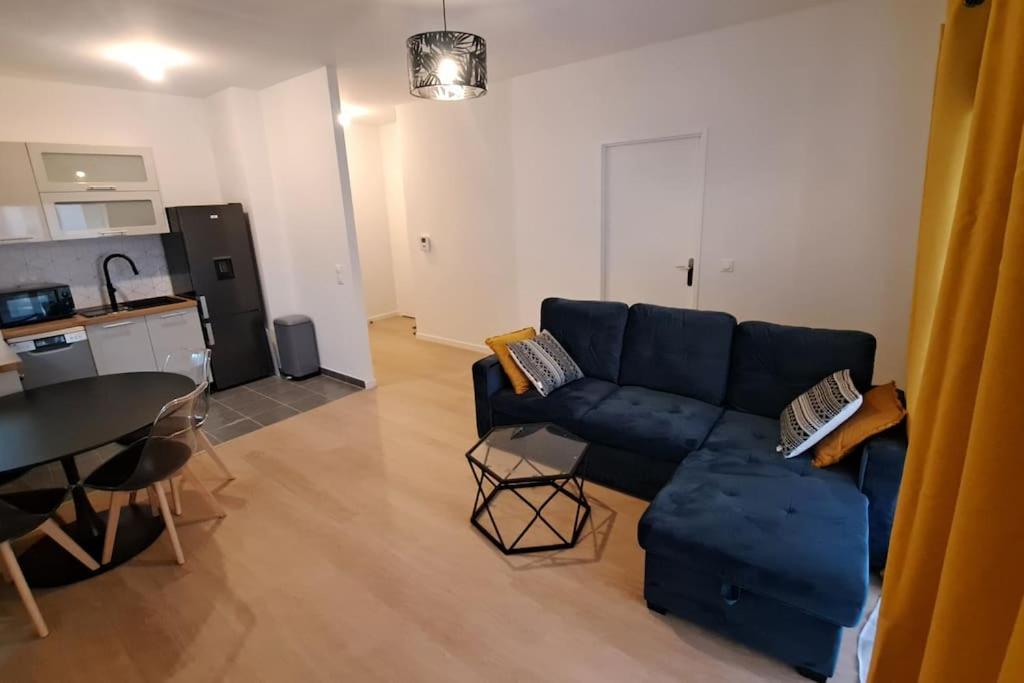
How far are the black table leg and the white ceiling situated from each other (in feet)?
8.01

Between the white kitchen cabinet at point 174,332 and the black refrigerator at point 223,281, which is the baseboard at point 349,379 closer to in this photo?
the black refrigerator at point 223,281

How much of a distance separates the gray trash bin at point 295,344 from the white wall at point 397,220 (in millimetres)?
1836

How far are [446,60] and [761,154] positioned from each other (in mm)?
2361

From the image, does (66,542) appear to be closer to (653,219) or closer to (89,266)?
(89,266)

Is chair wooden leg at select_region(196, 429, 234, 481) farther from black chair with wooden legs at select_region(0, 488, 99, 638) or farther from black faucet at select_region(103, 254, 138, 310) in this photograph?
black faucet at select_region(103, 254, 138, 310)

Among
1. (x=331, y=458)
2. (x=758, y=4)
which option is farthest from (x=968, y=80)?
(x=331, y=458)

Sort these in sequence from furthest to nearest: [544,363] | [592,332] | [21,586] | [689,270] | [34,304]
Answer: [689,270] < [34,304] < [592,332] < [544,363] < [21,586]

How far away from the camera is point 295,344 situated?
185 inches

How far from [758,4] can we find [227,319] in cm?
483

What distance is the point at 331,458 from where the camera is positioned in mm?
3322

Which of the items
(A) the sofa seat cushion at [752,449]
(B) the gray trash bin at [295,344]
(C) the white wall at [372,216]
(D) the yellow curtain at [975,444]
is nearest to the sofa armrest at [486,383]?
(A) the sofa seat cushion at [752,449]

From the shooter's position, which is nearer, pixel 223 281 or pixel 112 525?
pixel 112 525

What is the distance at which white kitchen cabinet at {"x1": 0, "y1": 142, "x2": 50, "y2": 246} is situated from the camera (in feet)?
11.2

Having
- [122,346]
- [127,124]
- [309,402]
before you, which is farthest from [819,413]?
[127,124]
